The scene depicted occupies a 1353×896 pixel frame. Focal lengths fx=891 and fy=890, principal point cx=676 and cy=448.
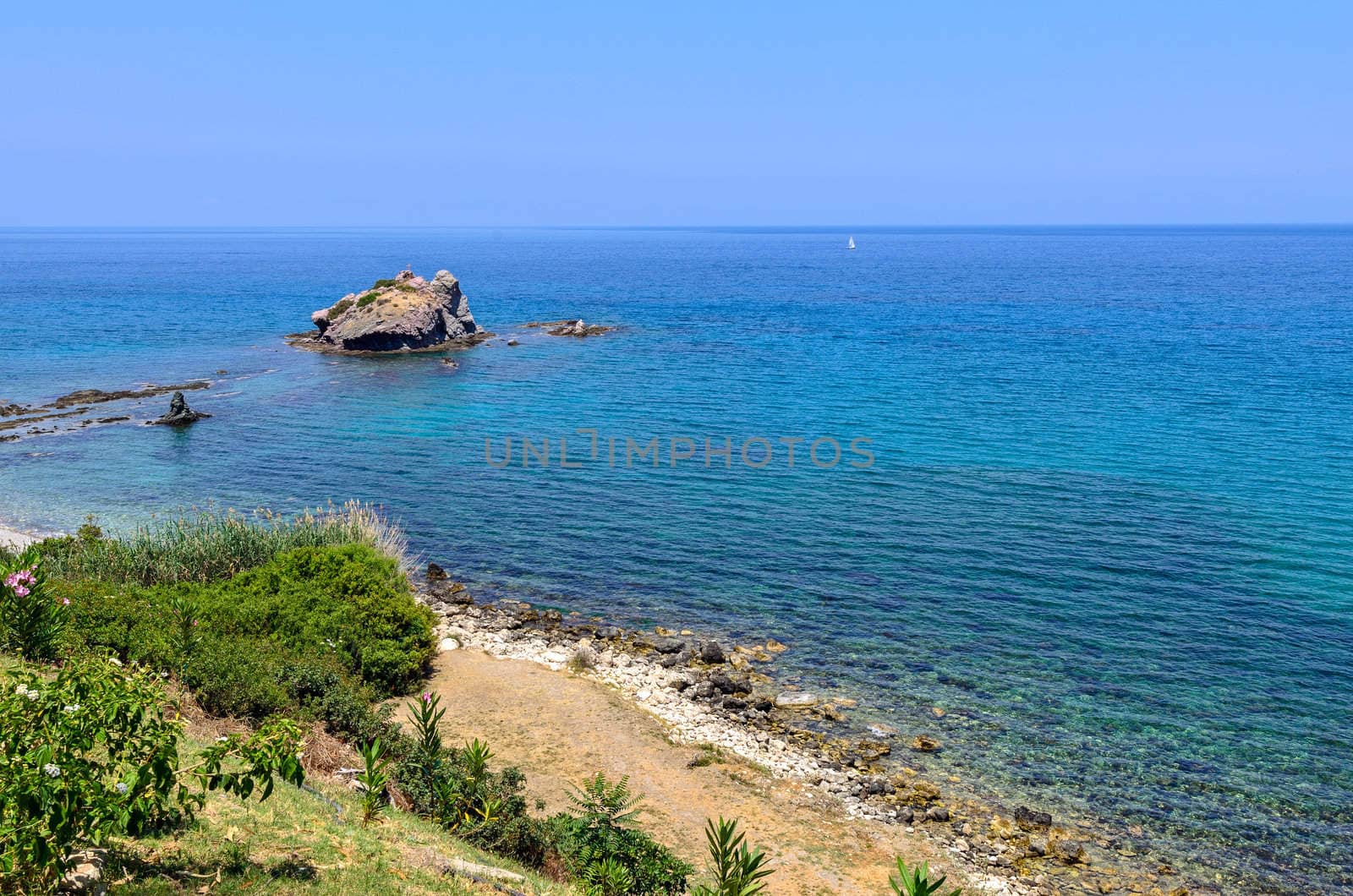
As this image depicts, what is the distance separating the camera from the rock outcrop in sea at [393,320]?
288 ft

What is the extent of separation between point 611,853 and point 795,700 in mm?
10616

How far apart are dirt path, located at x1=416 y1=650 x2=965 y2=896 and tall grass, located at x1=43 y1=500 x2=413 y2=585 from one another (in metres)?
6.73

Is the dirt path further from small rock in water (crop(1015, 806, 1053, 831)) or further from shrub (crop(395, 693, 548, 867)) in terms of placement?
shrub (crop(395, 693, 548, 867))

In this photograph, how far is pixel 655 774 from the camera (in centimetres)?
2273

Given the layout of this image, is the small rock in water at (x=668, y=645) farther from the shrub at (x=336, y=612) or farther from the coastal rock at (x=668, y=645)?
the shrub at (x=336, y=612)

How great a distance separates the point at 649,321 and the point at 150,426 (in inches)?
2435

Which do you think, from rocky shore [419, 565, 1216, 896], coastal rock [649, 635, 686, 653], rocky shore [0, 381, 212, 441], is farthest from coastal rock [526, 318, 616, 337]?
coastal rock [649, 635, 686, 653]

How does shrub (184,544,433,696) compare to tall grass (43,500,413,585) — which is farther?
tall grass (43,500,413,585)

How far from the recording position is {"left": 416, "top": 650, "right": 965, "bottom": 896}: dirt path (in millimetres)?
19688

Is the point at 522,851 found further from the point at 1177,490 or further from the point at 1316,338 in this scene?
the point at 1316,338

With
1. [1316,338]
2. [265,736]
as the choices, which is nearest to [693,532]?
[265,736]

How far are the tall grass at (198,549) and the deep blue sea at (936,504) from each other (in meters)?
5.87

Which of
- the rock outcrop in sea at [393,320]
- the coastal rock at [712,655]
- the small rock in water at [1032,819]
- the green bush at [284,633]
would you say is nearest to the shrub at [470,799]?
the green bush at [284,633]

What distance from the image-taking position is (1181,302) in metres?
125
